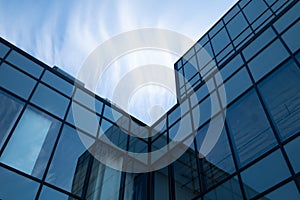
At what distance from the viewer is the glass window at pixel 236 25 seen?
1966cm

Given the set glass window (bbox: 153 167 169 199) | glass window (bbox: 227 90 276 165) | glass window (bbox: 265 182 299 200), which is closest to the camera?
glass window (bbox: 265 182 299 200)

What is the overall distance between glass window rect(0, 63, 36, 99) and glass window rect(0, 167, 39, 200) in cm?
400

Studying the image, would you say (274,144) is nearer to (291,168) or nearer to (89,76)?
(291,168)

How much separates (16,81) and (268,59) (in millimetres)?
11354

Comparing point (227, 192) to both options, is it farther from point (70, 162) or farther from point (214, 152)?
point (70, 162)

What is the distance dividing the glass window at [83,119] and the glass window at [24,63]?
8.09 ft

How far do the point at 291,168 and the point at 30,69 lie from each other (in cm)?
1236

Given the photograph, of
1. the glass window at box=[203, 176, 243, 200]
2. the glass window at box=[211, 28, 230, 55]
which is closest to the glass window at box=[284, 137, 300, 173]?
the glass window at box=[203, 176, 243, 200]

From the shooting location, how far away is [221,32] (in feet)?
70.8

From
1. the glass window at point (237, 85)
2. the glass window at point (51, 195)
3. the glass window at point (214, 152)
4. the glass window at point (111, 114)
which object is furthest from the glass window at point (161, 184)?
the glass window at point (237, 85)

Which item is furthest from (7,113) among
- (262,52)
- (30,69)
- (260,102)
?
(262,52)

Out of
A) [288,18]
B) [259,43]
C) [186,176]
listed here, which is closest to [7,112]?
[186,176]

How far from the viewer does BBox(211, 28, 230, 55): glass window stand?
2030 centimetres

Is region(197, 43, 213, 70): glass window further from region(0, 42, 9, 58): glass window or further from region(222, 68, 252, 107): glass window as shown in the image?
region(0, 42, 9, 58): glass window
